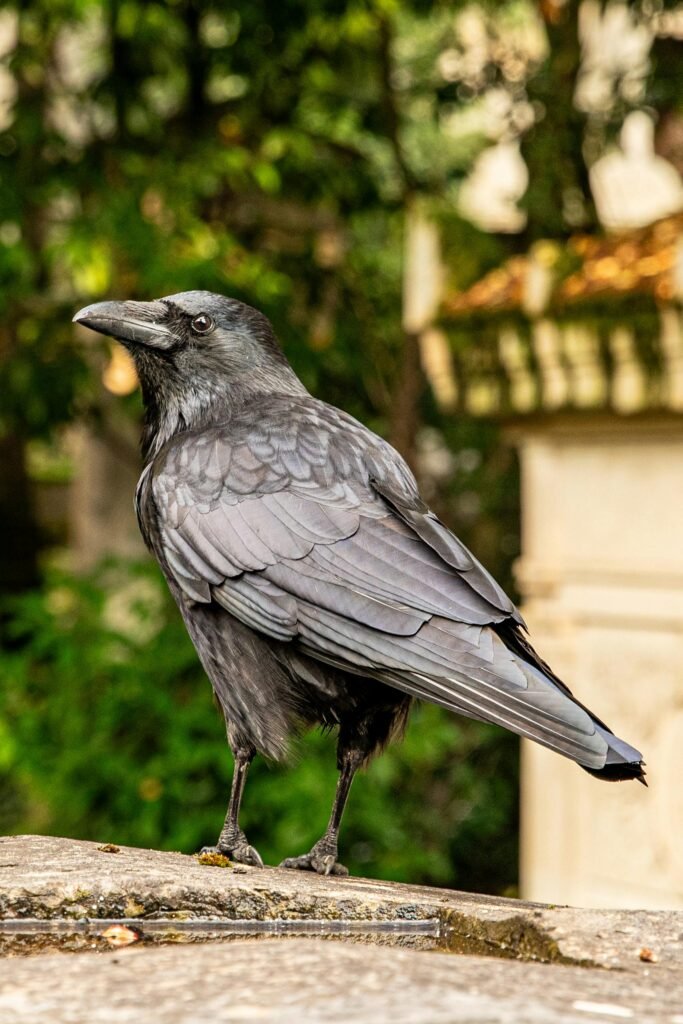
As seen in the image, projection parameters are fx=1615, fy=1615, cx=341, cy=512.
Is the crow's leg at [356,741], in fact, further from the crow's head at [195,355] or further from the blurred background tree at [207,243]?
the blurred background tree at [207,243]

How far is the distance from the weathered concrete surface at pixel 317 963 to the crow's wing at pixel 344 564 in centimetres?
43

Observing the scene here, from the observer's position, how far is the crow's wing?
11.5 feet

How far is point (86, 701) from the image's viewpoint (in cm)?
902

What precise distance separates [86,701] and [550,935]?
21.1 feet

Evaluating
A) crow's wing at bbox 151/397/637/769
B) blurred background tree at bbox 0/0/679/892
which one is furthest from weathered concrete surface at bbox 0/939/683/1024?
blurred background tree at bbox 0/0/679/892

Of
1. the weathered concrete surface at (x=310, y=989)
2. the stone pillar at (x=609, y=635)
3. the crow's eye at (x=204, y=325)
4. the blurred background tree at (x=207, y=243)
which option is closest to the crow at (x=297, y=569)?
the crow's eye at (x=204, y=325)

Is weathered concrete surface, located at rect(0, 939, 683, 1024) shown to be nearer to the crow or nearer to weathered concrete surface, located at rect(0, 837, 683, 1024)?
weathered concrete surface, located at rect(0, 837, 683, 1024)

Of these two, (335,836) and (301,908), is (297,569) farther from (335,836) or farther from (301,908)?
(301,908)

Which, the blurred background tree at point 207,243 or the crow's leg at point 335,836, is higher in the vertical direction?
the blurred background tree at point 207,243

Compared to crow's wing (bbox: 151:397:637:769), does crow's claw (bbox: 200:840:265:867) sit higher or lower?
lower

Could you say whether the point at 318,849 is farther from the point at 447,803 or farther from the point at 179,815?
the point at 447,803

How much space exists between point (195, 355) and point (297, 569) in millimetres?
832

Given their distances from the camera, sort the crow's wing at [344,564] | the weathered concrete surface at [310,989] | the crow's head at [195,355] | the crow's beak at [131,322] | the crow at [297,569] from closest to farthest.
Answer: the weathered concrete surface at [310,989]
the crow's wing at [344,564]
the crow at [297,569]
the crow's beak at [131,322]
the crow's head at [195,355]

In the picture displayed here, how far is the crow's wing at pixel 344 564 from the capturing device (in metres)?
3.50
